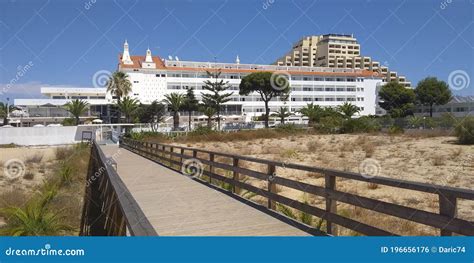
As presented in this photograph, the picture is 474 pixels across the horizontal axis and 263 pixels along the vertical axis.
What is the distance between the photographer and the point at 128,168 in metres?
16.7

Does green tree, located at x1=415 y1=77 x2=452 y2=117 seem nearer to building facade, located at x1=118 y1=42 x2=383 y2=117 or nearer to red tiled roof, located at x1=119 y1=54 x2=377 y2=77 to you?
building facade, located at x1=118 y1=42 x2=383 y2=117

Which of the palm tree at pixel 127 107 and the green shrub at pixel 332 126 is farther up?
the palm tree at pixel 127 107

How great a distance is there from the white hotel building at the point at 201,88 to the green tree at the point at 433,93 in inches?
626

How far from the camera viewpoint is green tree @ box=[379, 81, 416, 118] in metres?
86.6

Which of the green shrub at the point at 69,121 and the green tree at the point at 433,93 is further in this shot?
the green tree at the point at 433,93

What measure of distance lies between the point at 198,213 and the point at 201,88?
79548 mm

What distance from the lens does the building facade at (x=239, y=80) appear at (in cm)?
8306

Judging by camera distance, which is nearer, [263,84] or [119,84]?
[263,84]

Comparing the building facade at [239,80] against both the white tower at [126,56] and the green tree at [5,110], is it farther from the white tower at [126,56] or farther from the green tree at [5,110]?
the green tree at [5,110]

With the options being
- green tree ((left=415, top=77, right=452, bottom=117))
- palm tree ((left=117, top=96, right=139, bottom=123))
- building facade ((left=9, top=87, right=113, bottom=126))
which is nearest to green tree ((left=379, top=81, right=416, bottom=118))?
green tree ((left=415, top=77, right=452, bottom=117))

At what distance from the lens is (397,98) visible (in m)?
88.2

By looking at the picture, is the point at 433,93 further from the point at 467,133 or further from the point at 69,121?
the point at 69,121

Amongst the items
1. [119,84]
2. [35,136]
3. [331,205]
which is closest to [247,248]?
[331,205]

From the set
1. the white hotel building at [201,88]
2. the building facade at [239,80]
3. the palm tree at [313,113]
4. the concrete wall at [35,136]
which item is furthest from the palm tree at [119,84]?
the palm tree at [313,113]
